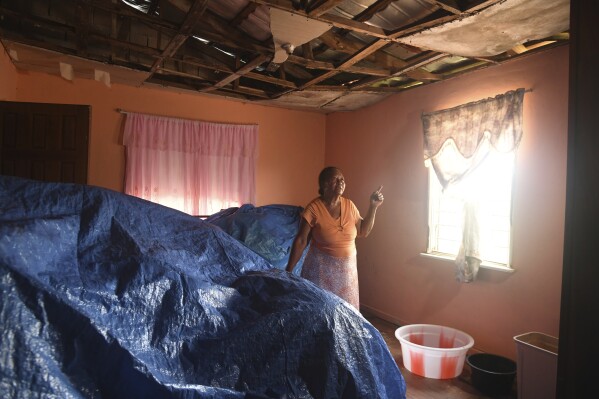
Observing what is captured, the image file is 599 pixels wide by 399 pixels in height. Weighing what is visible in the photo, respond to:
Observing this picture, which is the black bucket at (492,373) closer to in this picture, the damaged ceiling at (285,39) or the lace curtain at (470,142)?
the lace curtain at (470,142)

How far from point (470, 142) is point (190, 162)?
9.60ft

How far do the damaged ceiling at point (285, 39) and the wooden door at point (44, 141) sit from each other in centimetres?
55

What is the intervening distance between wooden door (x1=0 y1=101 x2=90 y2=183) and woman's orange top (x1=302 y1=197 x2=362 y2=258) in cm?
188

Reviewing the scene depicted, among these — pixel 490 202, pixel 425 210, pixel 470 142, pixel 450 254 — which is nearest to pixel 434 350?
pixel 450 254

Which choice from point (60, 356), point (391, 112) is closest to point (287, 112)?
point (391, 112)

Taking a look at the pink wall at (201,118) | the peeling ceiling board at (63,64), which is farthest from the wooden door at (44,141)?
the pink wall at (201,118)

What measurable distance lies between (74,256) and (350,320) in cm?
107

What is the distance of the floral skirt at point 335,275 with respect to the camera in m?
2.46

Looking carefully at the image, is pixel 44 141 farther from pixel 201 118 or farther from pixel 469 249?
pixel 469 249

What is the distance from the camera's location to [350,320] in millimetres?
1565

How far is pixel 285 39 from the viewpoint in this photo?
2664 mm

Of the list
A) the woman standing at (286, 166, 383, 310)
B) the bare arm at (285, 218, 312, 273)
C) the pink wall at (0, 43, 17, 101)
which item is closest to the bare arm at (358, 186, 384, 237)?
the woman standing at (286, 166, 383, 310)

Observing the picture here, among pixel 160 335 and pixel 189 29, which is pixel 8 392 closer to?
pixel 160 335

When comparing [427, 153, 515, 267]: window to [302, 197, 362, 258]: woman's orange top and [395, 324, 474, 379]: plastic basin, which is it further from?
[302, 197, 362, 258]: woman's orange top
